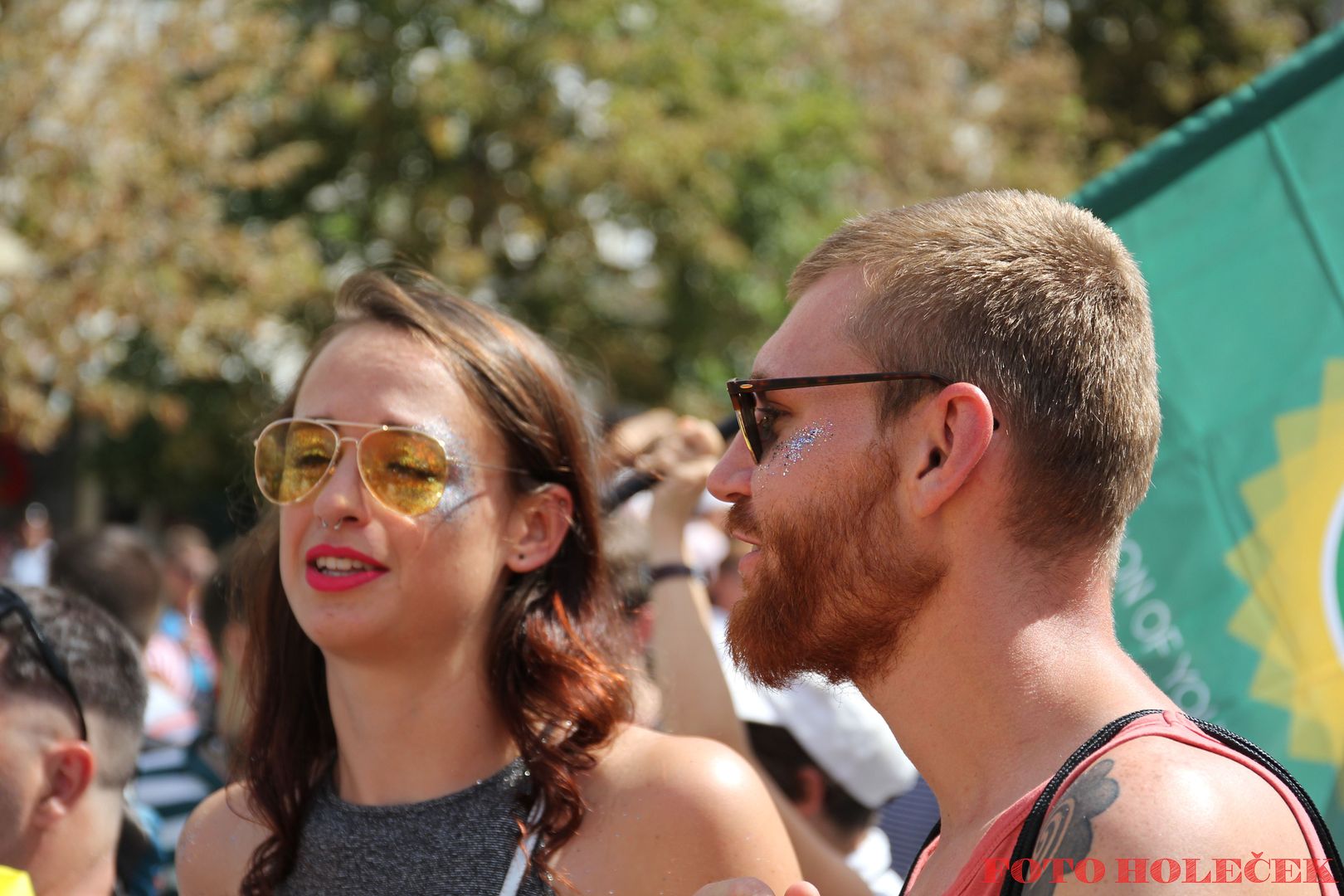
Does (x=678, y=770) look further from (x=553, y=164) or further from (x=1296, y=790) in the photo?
(x=553, y=164)

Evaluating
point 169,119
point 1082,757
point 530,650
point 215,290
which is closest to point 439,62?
point 215,290

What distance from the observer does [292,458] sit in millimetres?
2580

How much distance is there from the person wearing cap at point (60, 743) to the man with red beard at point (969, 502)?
1.69 meters

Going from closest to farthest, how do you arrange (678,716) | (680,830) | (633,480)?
1. (680,830)
2. (678,716)
3. (633,480)

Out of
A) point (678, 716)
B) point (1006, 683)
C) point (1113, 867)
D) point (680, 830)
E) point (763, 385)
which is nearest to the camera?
point (1113, 867)

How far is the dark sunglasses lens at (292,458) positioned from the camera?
2535 mm

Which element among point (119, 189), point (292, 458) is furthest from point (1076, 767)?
point (119, 189)

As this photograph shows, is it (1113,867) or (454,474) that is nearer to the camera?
(1113,867)

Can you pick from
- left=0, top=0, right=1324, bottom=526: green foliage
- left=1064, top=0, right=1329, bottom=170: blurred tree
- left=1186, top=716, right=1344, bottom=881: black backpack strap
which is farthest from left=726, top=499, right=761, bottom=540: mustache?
left=1064, top=0, right=1329, bottom=170: blurred tree

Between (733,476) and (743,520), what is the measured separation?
7 centimetres

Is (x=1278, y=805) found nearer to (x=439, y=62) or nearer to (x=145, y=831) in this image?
(x=145, y=831)

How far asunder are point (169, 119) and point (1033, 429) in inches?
403

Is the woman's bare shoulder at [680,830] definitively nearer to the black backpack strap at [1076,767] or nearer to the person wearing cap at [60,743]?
the black backpack strap at [1076,767]

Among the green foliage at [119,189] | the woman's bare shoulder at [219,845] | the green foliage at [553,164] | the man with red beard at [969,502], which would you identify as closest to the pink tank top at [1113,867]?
the man with red beard at [969,502]
